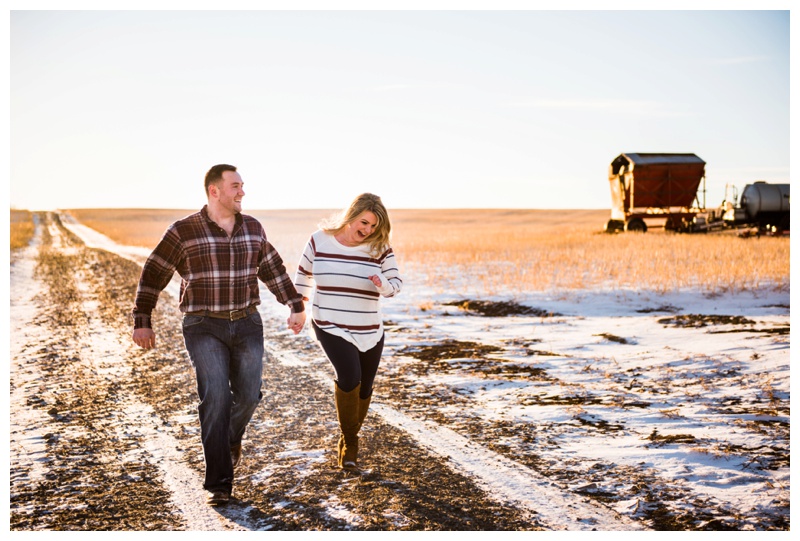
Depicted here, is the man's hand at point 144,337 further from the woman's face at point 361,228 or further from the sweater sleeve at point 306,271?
the woman's face at point 361,228

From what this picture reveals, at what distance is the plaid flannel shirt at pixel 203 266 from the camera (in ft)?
13.5

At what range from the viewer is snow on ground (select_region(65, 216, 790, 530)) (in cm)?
443

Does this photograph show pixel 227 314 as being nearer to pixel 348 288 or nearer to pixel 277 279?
Result: pixel 277 279

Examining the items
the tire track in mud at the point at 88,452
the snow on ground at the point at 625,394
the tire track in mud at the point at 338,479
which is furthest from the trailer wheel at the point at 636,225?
the tire track in mud at the point at 338,479

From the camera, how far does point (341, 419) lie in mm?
4527

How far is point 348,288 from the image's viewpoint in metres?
4.34

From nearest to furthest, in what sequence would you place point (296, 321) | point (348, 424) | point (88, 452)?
point (296, 321), point (348, 424), point (88, 452)

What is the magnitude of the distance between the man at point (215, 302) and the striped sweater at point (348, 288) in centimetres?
39

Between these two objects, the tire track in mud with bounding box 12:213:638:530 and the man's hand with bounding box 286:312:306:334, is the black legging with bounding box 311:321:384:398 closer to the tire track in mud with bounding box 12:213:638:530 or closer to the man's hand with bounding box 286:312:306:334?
the man's hand with bounding box 286:312:306:334

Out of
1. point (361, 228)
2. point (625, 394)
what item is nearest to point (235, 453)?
point (361, 228)

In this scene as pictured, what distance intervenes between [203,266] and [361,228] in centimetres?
93

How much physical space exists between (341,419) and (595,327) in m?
6.68
